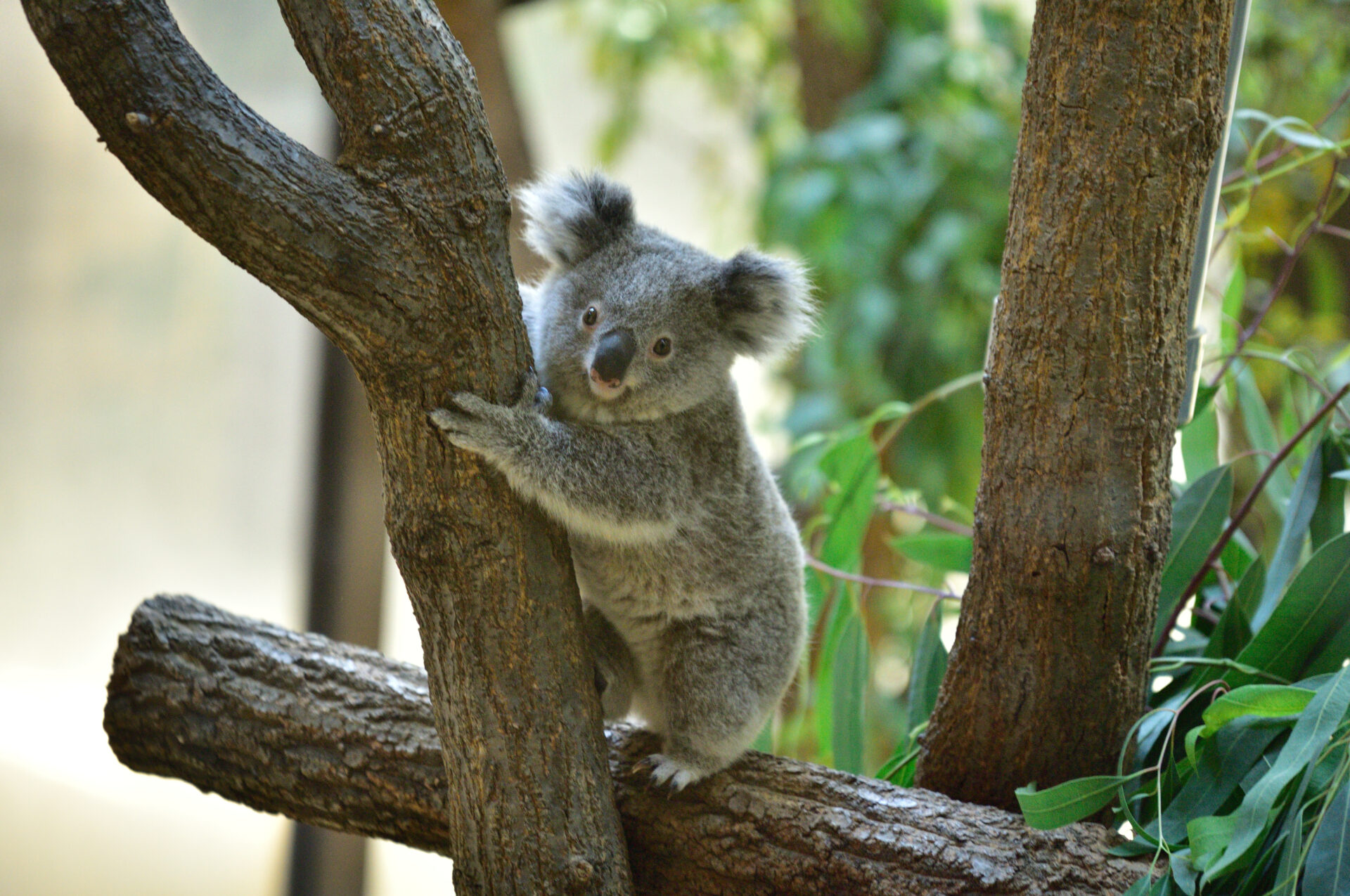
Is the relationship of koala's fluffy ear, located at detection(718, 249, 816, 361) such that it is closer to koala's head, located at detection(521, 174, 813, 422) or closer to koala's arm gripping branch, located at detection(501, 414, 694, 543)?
koala's head, located at detection(521, 174, 813, 422)

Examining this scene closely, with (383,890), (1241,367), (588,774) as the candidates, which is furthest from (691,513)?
(383,890)

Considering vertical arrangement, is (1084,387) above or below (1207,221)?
below

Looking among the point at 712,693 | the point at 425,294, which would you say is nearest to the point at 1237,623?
the point at 712,693

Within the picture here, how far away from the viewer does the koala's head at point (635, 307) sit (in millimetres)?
2100

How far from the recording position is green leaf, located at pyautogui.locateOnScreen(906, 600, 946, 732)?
8.00 ft

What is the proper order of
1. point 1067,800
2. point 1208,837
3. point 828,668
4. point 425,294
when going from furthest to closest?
point 828,668 < point 1067,800 < point 1208,837 < point 425,294

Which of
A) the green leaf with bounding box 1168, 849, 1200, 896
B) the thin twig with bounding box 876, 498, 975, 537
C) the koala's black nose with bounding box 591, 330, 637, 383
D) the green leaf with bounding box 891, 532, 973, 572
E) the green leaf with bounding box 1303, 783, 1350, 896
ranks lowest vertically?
the green leaf with bounding box 1168, 849, 1200, 896

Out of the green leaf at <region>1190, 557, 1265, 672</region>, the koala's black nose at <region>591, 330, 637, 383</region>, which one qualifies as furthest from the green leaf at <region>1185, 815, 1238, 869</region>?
the koala's black nose at <region>591, 330, 637, 383</region>

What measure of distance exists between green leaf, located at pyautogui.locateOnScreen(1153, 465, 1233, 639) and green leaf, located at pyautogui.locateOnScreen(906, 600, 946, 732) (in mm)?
484

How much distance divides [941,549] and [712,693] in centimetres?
80

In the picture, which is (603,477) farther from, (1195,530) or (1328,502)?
(1328,502)

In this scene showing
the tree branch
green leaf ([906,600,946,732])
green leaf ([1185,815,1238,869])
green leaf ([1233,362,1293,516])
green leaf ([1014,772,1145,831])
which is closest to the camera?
the tree branch

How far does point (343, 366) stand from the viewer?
13.1ft

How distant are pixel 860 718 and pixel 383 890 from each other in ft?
8.69
